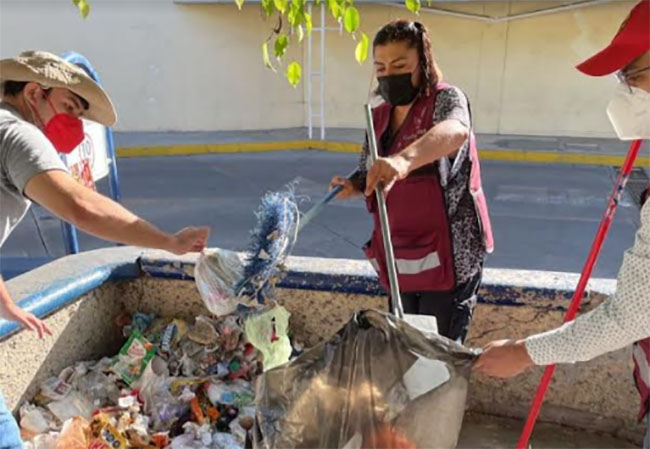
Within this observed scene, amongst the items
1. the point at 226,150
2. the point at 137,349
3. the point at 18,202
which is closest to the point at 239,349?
the point at 137,349

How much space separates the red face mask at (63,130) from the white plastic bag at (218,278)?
58 cm

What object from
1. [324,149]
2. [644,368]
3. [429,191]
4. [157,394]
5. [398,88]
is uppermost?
[398,88]

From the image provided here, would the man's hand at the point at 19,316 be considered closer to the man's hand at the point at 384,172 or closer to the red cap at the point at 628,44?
the man's hand at the point at 384,172

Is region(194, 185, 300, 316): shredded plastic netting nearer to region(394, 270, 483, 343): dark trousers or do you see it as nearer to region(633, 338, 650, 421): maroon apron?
region(394, 270, 483, 343): dark trousers

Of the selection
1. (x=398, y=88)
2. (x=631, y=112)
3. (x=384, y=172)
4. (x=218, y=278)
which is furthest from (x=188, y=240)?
(x=631, y=112)

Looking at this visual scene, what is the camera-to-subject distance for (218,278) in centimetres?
219

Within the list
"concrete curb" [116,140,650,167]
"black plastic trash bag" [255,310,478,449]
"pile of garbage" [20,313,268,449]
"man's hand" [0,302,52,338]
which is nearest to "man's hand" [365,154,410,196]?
"black plastic trash bag" [255,310,478,449]

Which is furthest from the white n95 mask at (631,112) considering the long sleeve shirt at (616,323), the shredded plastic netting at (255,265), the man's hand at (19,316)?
the man's hand at (19,316)

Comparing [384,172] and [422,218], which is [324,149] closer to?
[422,218]

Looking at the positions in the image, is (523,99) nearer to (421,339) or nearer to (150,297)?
(150,297)

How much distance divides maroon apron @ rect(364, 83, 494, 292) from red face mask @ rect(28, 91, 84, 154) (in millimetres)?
1046

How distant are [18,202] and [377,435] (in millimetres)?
1269

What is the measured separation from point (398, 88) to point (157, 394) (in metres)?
1.71

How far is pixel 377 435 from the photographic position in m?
1.68
